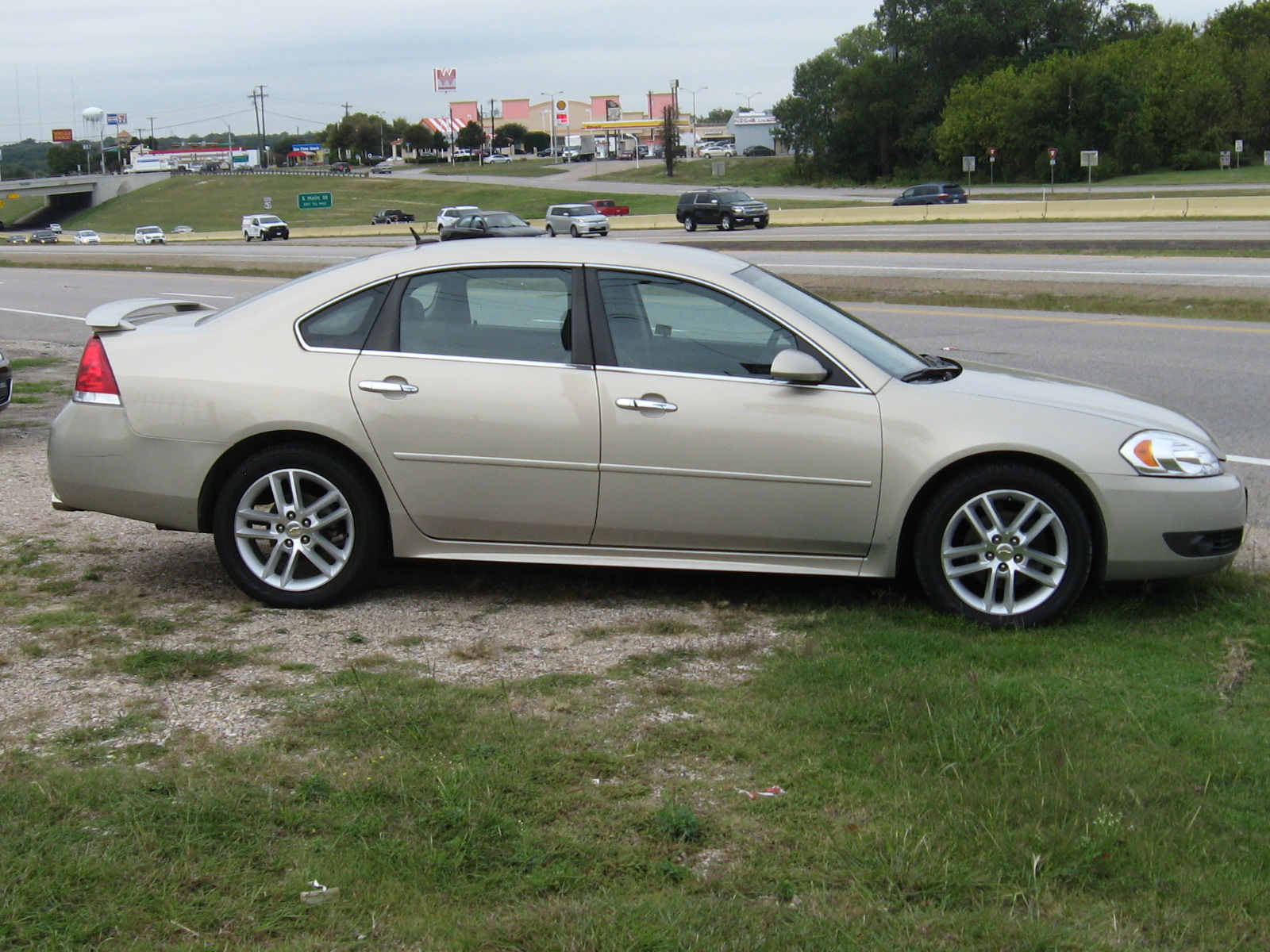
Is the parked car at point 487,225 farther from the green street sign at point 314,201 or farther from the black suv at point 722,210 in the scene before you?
the green street sign at point 314,201

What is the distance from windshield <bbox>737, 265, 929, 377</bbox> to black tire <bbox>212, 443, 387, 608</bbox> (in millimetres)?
1902

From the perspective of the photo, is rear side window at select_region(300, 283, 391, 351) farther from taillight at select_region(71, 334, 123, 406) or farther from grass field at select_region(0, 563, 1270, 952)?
grass field at select_region(0, 563, 1270, 952)

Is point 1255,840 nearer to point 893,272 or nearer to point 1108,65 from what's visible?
point 893,272

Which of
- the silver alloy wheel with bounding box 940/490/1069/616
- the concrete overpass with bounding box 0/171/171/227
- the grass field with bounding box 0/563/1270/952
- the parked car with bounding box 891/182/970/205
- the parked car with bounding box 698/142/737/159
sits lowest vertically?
the grass field with bounding box 0/563/1270/952

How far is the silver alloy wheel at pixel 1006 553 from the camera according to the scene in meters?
5.05

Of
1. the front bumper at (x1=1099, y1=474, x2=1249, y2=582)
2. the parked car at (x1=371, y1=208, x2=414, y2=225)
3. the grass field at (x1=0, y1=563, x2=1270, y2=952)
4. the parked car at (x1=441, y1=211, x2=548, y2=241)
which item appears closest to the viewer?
the grass field at (x1=0, y1=563, x2=1270, y2=952)

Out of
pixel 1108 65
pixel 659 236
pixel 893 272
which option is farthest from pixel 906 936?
pixel 1108 65

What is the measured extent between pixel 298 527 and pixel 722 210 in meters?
42.0

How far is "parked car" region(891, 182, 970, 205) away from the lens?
5628 centimetres

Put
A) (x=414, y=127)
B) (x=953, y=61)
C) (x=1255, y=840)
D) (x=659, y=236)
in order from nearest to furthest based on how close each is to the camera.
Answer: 1. (x=1255, y=840)
2. (x=659, y=236)
3. (x=953, y=61)
4. (x=414, y=127)

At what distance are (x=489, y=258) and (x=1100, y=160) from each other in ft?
256

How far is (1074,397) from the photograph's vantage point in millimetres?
5379

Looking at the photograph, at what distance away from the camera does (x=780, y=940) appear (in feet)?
9.23

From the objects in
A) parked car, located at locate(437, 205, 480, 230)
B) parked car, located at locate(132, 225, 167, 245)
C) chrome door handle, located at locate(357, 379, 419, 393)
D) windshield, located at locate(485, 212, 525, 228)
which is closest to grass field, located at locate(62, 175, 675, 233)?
parked car, located at locate(132, 225, 167, 245)
